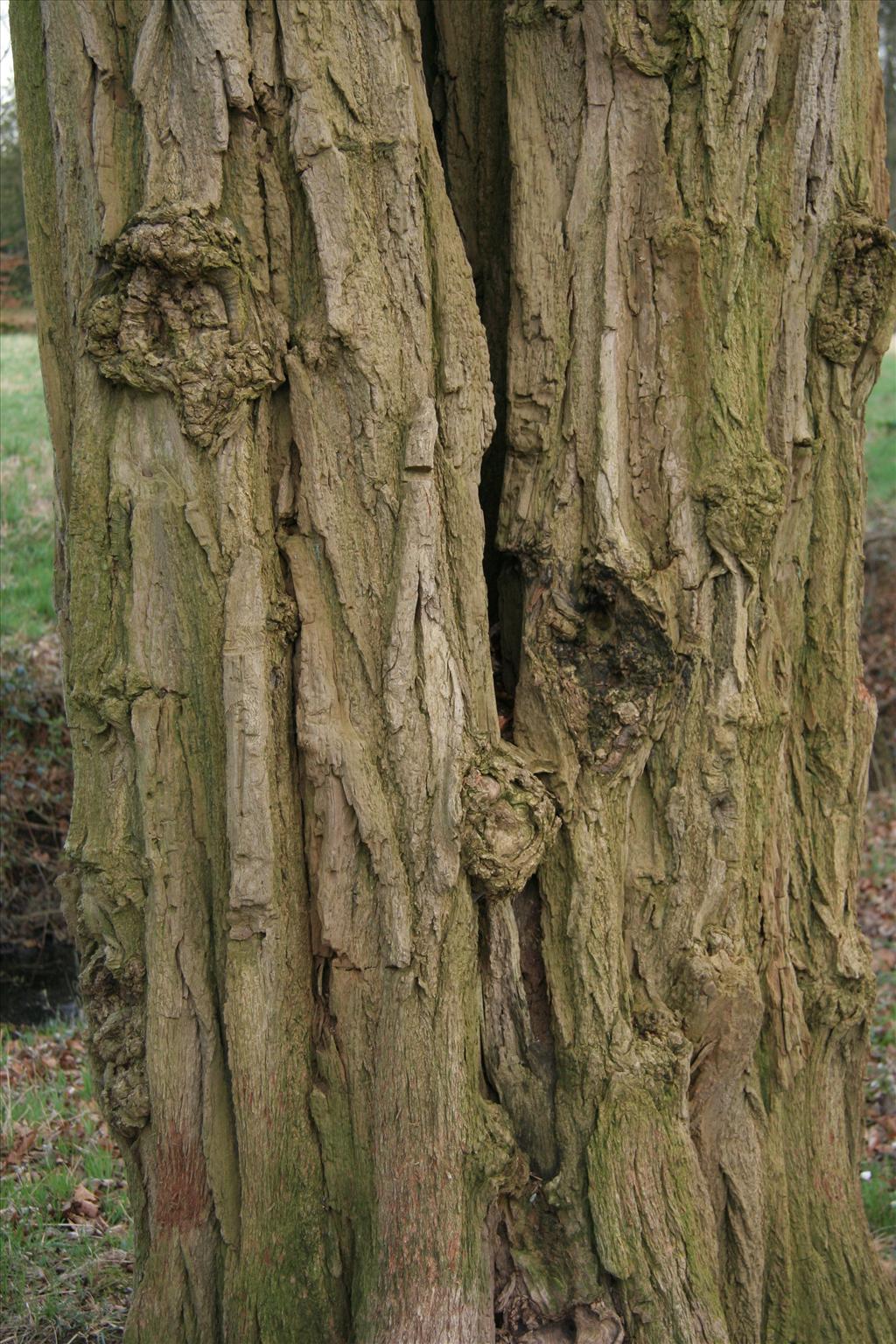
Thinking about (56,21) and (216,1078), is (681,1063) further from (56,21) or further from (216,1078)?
(56,21)

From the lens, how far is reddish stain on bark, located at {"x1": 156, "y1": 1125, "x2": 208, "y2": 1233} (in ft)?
8.49

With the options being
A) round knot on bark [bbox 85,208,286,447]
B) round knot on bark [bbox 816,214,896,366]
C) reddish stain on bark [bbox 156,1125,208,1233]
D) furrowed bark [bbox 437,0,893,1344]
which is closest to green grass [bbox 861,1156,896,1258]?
furrowed bark [bbox 437,0,893,1344]

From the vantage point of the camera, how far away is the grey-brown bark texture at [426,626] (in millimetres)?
2451

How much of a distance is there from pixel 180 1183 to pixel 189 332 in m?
1.94

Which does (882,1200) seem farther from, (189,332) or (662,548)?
(189,332)

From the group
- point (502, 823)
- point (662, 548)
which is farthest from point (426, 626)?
point (662, 548)

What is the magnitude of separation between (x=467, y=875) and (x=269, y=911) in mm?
453

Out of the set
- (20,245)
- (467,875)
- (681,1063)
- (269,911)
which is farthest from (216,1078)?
(20,245)

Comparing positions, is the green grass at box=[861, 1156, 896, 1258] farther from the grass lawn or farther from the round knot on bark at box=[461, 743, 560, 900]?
the round knot on bark at box=[461, 743, 560, 900]

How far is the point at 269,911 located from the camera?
2504 millimetres

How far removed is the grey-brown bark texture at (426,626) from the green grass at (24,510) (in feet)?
18.8

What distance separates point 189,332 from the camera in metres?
2.43

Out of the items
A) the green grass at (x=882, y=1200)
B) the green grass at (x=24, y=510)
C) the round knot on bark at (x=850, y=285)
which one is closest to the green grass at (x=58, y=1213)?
the green grass at (x=882, y=1200)

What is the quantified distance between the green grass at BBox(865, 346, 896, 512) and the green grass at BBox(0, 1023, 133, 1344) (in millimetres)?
8439
